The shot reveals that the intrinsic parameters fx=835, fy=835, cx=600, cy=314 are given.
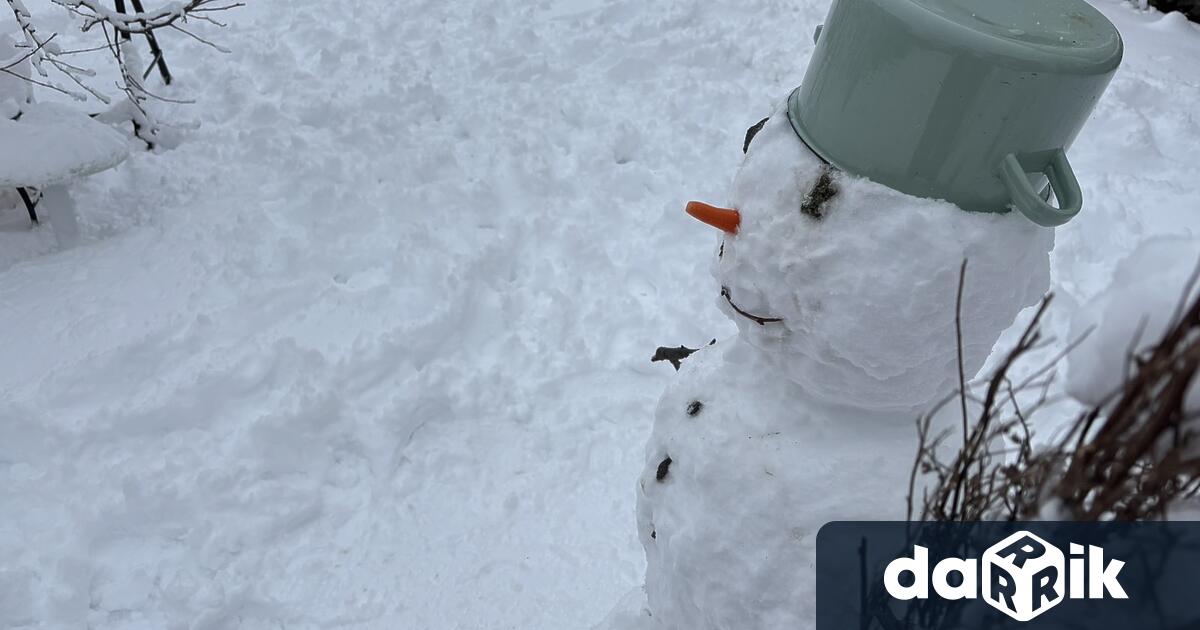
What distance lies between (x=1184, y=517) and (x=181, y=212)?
3505 millimetres

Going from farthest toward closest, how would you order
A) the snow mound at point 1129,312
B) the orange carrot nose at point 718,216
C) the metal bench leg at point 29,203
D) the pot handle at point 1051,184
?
the metal bench leg at point 29,203, the orange carrot nose at point 718,216, the pot handle at point 1051,184, the snow mound at point 1129,312

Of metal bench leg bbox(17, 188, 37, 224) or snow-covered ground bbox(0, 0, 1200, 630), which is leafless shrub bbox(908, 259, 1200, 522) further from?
metal bench leg bbox(17, 188, 37, 224)

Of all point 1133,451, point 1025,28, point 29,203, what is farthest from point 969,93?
point 29,203

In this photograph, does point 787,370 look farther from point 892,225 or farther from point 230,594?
point 230,594

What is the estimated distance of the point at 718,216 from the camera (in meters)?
1.43

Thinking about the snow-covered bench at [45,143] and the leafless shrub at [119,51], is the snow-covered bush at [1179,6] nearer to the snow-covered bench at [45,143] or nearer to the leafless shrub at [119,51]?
the leafless shrub at [119,51]

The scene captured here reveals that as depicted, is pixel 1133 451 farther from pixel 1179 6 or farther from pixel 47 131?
pixel 1179 6

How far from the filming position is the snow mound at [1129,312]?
3.06 ft

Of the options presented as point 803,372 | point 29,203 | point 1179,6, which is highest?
point 803,372

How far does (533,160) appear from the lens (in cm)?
379

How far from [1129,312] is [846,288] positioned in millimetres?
415

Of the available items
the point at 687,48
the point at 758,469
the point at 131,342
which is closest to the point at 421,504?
the point at 131,342

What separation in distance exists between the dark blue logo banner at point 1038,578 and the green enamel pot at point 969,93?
43 cm

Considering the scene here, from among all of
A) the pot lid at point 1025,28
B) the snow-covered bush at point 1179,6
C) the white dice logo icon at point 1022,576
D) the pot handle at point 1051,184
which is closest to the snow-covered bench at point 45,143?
the pot lid at point 1025,28
